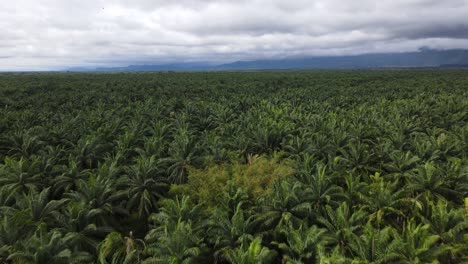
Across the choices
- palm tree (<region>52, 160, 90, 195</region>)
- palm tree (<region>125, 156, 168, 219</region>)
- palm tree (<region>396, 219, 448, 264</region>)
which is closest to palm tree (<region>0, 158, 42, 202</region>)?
palm tree (<region>52, 160, 90, 195</region>)

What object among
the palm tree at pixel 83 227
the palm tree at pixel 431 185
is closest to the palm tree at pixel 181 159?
the palm tree at pixel 83 227

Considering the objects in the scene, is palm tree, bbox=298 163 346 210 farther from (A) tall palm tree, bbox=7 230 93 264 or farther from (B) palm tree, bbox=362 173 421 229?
(A) tall palm tree, bbox=7 230 93 264

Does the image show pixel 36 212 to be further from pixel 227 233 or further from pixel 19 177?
pixel 227 233

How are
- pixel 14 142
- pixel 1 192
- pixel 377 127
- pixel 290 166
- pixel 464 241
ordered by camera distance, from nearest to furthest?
pixel 464 241, pixel 1 192, pixel 290 166, pixel 14 142, pixel 377 127

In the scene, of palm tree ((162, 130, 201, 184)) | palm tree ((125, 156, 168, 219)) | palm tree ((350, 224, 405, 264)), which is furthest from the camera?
palm tree ((162, 130, 201, 184))

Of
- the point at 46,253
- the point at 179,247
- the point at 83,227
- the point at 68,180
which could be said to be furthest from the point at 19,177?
the point at 179,247

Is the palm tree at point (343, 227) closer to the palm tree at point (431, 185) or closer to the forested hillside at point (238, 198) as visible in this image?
the forested hillside at point (238, 198)

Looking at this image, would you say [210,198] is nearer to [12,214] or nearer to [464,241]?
[12,214]

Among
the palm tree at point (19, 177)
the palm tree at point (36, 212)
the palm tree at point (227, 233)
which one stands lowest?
the palm tree at point (227, 233)

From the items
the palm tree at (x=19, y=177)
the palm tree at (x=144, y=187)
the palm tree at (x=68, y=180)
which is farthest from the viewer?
the palm tree at (x=68, y=180)

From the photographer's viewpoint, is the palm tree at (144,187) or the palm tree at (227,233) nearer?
the palm tree at (227,233)

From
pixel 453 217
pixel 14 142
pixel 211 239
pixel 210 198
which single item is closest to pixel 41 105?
pixel 14 142
